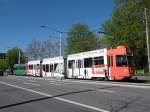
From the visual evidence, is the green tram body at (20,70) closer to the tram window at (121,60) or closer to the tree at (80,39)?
the tree at (80,39)

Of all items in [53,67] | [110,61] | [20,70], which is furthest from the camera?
[20,70]

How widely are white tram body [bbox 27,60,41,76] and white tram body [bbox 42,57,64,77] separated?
2.64 m

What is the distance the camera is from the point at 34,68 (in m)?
57.8

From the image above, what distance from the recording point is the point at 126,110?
1160 cm

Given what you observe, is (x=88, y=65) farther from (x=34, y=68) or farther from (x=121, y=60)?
(x=34, y=68)

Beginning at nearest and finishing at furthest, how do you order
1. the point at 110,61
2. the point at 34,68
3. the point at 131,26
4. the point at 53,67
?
the point at 110,61
the point at 53,67
the point at 34,68
the point at 131,26

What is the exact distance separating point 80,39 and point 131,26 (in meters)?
38.0

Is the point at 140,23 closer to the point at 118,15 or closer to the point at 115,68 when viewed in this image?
the point at 118,15

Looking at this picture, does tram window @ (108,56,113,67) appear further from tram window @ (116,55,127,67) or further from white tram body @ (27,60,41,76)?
white tram body @ (27,60,41,76)

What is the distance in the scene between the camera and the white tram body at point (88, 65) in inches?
1286

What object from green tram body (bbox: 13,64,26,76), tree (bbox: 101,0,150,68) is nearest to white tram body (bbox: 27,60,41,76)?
green tram body (bbox: 13,64,26,76)

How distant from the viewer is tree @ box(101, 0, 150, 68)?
193ft

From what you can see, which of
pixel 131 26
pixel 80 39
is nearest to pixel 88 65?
pixel 131 26

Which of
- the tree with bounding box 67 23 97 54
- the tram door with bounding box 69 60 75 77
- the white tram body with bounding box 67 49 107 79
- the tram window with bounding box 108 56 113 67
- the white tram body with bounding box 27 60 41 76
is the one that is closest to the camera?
the tram window with bounding box 108 56 113 67
